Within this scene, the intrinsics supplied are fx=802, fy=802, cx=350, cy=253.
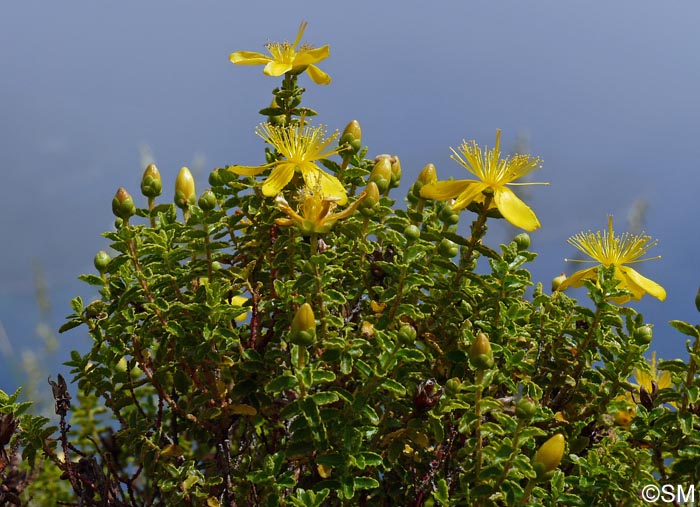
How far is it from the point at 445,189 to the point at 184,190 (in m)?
0.67

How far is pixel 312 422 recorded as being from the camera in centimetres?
156

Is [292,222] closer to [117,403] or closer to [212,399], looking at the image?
[212,399]

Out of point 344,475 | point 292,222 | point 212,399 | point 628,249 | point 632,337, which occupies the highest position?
point 628,249

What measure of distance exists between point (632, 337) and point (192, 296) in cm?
103

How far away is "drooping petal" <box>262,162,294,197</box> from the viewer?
1.89 metres

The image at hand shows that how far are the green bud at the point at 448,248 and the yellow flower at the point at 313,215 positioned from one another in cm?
23

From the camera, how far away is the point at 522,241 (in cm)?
199

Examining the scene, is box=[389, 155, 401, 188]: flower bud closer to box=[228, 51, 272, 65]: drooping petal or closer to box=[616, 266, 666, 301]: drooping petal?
box=[228, 51, 272, 65]: drooping petal

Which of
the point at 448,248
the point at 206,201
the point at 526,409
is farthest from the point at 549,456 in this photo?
the point at 206,201

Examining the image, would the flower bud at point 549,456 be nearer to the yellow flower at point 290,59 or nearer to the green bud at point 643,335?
the green bud at point 643,335

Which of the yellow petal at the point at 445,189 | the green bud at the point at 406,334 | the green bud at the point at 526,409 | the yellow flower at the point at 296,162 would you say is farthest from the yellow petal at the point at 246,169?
the green bud at the point at 526,409

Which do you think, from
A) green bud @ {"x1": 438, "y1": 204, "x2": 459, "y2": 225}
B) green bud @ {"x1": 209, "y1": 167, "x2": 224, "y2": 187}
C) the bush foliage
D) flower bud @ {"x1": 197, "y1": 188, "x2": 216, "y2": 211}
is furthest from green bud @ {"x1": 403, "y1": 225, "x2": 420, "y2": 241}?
green bud @ {"x1": 209, "y1": 167, "x2": 224, "y2": 187}

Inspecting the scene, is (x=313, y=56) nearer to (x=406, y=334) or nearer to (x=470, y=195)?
(x=470, y=195)

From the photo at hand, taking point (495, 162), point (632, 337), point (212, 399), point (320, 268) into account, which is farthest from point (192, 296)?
point (632, 337)
